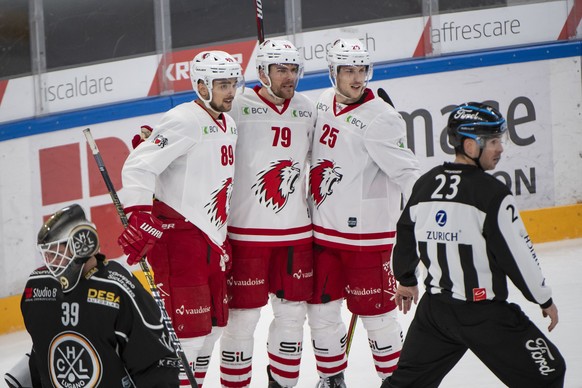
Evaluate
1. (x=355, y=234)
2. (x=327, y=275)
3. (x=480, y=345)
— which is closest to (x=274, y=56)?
(x=355, y=234)

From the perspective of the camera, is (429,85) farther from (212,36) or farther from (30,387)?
(30,387)

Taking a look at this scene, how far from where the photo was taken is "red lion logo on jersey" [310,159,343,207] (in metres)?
4.45

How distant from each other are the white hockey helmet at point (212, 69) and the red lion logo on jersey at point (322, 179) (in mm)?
490

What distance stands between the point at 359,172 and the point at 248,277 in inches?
23.8

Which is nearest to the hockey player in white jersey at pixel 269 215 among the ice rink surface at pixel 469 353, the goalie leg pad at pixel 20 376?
the ice rink surface at pixel 469 353

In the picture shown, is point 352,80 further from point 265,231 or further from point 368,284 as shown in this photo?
point 368,284

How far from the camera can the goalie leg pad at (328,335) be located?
4.49 m

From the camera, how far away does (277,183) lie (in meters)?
4.40

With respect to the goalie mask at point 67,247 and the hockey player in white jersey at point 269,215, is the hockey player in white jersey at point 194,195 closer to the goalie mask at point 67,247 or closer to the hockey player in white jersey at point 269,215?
the hockey player in white jersey at point 269,215

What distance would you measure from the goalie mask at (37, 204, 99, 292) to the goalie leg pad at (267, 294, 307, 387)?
1.68m

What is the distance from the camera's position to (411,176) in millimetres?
4371

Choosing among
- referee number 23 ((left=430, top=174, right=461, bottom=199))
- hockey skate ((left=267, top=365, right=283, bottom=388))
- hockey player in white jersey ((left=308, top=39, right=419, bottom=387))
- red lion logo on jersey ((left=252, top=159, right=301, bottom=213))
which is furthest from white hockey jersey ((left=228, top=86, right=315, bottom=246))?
referee number 23 ((left=430, top=174, right=461, bottom=199))

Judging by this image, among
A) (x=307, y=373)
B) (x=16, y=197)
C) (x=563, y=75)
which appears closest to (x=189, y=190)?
(x=307, y=373)

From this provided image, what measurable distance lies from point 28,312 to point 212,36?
380cm
